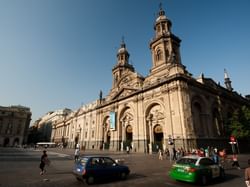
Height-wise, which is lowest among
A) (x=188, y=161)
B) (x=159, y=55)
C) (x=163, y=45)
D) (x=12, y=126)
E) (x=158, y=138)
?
(x=188, y=161)

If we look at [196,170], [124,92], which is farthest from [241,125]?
[196,170]

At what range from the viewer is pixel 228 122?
3162 centimetres

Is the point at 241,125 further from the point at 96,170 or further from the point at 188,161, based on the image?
the point at 96,170

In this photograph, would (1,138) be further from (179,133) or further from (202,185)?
(202,185)

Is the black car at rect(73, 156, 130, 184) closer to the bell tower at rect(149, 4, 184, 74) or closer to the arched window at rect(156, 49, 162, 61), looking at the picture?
the bell tower at rect(149, 4, 184, 74)

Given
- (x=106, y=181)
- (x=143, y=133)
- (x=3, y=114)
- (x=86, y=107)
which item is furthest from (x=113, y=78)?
(x=3, y=114)

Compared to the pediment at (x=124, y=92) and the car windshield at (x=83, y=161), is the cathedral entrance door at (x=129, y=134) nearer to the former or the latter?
the pediment at (x=124, y=92)

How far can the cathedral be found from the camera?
25.6 meters

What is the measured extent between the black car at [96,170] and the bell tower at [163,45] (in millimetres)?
28325

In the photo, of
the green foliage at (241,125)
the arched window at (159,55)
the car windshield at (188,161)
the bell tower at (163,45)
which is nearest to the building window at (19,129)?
the bell tower at (163,45)

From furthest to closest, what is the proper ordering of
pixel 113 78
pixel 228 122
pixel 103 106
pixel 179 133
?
pixel 113 78, pixel 103 106, pixel 228 122, pixel 179 133

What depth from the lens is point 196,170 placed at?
26.4 ft

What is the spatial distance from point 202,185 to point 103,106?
37.7 m

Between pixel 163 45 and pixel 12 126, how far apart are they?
78867 mm
